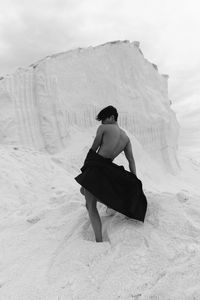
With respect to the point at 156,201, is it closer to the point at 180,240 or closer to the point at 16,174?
the point at 180,240

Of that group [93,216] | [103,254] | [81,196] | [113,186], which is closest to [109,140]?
[113,186]

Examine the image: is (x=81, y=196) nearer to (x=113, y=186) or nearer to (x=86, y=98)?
(x=113, y=186)

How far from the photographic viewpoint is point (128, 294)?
70.8 inches

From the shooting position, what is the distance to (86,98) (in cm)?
1169

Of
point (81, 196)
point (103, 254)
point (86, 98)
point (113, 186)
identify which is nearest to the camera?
point (103, 254)

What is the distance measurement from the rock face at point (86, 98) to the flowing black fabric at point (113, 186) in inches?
296

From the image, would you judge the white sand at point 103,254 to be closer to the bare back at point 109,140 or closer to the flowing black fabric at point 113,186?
the flowing black fabric at point 113,186

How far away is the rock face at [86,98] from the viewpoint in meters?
10.3

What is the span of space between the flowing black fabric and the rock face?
7528 mm

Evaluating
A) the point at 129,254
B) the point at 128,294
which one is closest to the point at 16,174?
the point at 129,254

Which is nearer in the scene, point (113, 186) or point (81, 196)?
point (113, 186)

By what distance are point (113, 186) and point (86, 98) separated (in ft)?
30.8

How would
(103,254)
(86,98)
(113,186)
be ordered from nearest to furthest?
(103,254), (113,186), (86,98)

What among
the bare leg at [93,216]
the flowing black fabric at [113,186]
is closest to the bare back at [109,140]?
the flowing black fabric at [113,186]
